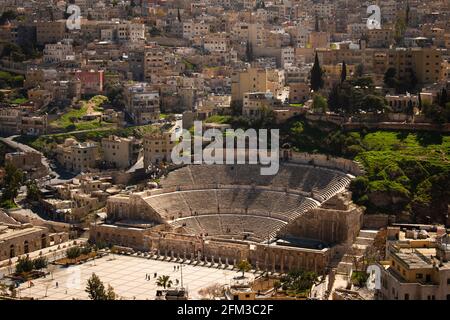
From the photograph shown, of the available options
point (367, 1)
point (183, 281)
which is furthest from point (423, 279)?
point (367, 1)

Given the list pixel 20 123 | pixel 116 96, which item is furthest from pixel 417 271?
pixel 116 96

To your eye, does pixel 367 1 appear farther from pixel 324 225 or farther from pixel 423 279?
pixel 423 279

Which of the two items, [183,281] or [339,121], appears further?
[339,121]

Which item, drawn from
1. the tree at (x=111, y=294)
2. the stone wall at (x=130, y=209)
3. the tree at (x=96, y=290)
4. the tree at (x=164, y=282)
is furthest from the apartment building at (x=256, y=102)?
the tree at (x=96, y=290)

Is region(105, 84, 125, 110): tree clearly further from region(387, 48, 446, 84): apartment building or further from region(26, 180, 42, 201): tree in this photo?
region(387, 48, 446, 84): apartment building

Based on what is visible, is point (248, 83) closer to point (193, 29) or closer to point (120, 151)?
point (120, 151)

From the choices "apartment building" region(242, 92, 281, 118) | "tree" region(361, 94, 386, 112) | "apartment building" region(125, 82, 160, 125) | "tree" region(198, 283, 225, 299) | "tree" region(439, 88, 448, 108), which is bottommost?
"tree" region(198, 283, 225, 299)

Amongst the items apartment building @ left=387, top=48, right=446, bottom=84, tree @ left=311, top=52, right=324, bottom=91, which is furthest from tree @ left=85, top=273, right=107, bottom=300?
apartment building @ left=387, top=48, right=446, bottom=84
